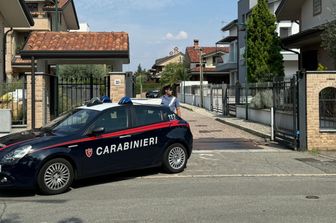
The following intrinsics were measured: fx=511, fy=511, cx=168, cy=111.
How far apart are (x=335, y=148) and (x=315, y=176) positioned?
418 cm

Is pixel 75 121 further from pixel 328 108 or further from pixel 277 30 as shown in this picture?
pixel 277 30

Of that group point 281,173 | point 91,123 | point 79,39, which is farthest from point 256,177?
point 79,39

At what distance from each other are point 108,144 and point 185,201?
2.18 meters

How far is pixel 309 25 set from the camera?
1012 inches

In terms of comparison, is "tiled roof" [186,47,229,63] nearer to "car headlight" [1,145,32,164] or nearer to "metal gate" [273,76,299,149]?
"metal gate" [273,76,299,149]

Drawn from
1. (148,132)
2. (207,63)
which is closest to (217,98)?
(148,132)

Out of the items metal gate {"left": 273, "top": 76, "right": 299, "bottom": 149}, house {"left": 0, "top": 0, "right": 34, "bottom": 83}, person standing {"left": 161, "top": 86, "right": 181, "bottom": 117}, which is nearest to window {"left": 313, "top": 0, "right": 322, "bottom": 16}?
metal gate {"left": 273, "top": 76, "right": 299, "bottom": 149}

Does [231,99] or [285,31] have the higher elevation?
[285,31]

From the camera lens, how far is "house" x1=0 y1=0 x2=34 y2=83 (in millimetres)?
23281

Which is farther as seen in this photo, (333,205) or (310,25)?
(310,25)

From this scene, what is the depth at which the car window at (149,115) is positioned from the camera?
10234mm

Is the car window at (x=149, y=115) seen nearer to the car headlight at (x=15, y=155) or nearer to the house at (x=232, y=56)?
the car headlight at (x=15, y=155)

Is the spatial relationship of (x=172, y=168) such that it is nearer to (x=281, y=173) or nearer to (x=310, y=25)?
(x=281, y=173)

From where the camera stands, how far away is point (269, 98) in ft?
73.6
